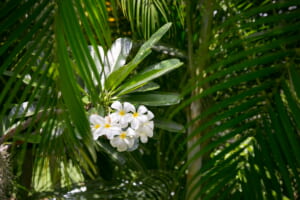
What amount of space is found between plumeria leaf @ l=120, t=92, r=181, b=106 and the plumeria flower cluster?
7 cm

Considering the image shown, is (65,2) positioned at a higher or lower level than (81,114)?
higher

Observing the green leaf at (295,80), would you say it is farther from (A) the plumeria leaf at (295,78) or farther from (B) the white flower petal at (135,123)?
(B) the white flower petal at (135,123)

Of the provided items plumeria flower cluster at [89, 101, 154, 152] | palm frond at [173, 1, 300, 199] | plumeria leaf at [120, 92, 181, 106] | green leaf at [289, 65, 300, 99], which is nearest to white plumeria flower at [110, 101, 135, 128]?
plumeria flower cluster at [89, 101, 154, 152]

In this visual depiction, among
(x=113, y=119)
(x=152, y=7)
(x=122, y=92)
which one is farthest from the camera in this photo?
(x=152, y=7)

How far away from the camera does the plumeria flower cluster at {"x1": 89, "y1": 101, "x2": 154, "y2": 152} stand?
3.26 feet

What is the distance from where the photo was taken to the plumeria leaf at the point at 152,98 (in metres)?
1.16

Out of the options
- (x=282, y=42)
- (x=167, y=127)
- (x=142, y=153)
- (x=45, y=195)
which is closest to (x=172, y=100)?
(x=167, y=127)

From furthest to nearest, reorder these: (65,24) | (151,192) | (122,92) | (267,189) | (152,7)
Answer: (151,192) → (152,7) → (122,92) → (267,189) → (65,24)

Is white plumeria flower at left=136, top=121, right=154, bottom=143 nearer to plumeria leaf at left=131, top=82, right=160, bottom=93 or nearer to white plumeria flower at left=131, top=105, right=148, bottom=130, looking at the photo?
white plumeria flower at left=131, top=105, right=148, bottom=130

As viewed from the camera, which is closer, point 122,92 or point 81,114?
point 81,114

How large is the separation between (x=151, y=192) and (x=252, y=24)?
1.03m

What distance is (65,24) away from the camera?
60 cm

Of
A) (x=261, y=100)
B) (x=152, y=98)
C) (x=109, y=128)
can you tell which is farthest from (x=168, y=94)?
(x=261, y=100)

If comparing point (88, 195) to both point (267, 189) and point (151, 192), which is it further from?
point (267, 189)
